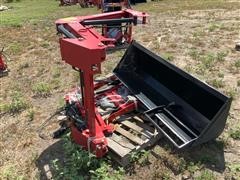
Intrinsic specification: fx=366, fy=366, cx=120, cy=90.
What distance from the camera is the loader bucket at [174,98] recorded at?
200 inches

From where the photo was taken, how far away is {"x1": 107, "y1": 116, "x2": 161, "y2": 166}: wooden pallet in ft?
17.0

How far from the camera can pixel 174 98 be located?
6.10 metres

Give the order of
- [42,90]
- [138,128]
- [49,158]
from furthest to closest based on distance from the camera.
→ 1. [42,90]
2. [138,128]
3. [49,158]

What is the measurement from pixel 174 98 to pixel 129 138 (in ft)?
3.62

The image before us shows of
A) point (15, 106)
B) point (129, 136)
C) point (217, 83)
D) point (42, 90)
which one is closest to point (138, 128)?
point (129, 136)

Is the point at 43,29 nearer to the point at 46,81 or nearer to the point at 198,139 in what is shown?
the point at 46,81

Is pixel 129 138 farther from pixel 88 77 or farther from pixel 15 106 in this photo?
pixel 15 106

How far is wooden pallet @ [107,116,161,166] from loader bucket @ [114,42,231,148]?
8.1 inches

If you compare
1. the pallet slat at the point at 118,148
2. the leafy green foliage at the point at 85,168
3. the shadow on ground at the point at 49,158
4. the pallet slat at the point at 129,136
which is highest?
the pallet slat at the point at 118,148

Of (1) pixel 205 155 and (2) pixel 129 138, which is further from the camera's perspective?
(2) pixel 129 138

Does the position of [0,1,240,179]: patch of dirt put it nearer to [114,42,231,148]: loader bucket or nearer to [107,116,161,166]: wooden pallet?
[107,116,161,166]: wooden pallet

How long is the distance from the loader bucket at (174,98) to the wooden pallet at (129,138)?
0.68 ft

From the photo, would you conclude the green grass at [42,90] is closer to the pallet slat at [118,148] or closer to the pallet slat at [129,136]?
the pallet slat at [129,136]

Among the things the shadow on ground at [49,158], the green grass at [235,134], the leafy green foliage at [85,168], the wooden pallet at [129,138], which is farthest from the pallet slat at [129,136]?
the green grass at [235,134]
